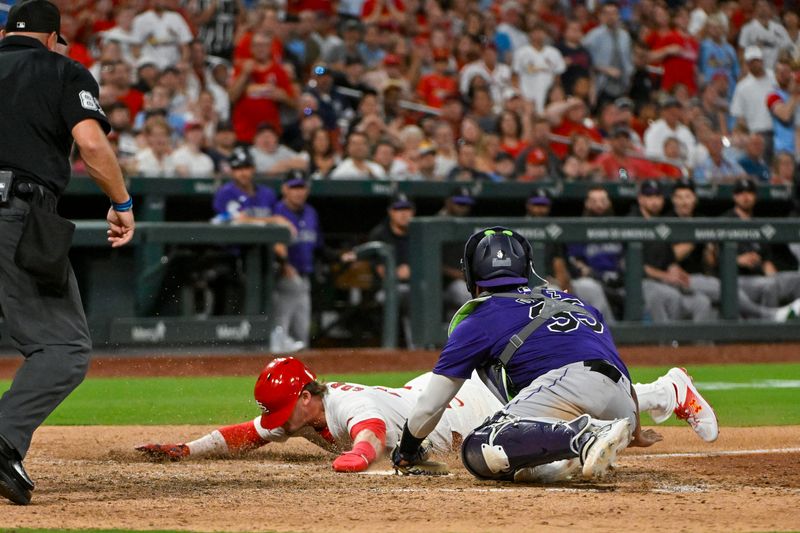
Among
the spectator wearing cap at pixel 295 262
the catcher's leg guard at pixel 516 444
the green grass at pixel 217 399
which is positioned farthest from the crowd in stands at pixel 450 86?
the catcher's leg guard at pixel 516 444

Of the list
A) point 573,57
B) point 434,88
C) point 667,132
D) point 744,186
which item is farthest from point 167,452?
point 573,57

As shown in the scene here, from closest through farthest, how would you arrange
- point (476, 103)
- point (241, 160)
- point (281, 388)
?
point (281, 388) < point (241, 160) < point (476, 103)

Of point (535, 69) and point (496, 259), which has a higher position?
point (535, 69)

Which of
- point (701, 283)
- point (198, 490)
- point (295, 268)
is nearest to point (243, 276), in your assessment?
point (295, 268)

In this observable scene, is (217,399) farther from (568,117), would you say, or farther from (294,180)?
(568,117)

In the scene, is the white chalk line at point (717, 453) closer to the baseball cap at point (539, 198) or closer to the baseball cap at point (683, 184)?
the baseball cap at point (539, 198)

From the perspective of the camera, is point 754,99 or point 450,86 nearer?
point 450,86

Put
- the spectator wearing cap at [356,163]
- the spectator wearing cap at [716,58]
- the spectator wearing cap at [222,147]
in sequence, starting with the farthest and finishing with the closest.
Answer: the spectator wearing cap at [716,58]
the spectator wearing cap at [356,163]
the spectator wearing cap at [222,147]
